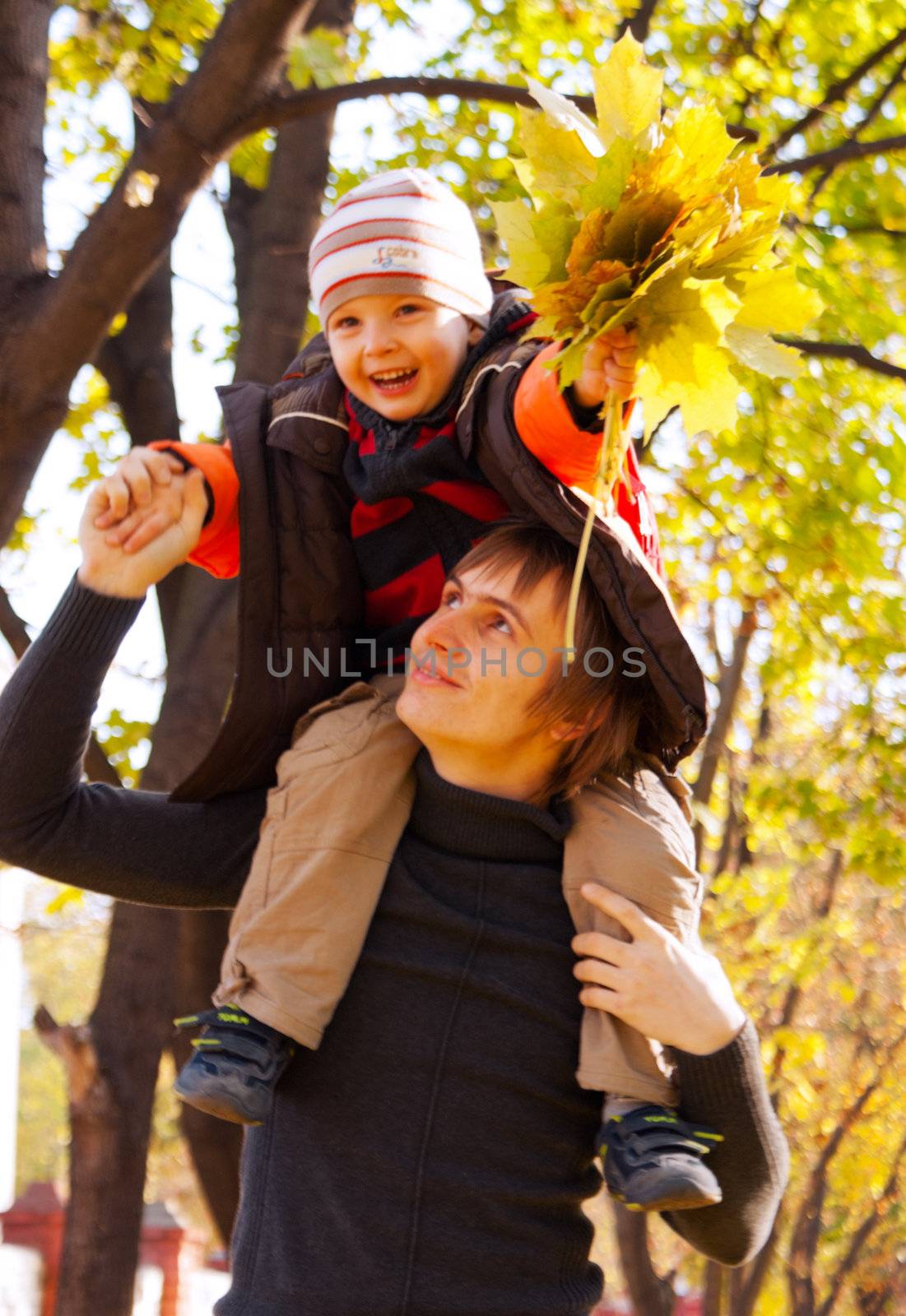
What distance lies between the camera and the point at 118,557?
235cm

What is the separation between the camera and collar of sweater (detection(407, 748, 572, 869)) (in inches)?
91.7

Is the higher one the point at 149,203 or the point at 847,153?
the point at 847,153

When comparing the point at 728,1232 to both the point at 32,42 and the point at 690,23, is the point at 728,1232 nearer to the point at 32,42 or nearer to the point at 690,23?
the point at 32,42

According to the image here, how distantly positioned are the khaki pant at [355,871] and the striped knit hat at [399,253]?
2.48 feet

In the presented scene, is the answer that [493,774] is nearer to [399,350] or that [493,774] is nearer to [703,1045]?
[703,1045]

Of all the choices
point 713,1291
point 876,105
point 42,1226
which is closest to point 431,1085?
point 876,105

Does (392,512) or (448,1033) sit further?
(392,512)

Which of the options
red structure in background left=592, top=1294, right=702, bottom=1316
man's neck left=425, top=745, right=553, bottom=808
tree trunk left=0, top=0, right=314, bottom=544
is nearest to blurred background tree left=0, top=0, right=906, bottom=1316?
tree trunk left=0, top=0, right=314, bottom=544

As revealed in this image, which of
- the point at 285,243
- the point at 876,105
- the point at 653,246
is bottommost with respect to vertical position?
the point at 653,246

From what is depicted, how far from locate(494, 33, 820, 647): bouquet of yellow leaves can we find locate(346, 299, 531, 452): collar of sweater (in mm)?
496

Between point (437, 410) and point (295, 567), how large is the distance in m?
0.36

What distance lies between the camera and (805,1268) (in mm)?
9000

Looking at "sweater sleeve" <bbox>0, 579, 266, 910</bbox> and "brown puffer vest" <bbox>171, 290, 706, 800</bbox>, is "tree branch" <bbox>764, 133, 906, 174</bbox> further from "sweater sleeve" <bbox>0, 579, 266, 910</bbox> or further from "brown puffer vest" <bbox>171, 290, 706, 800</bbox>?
"sweater sleeve" <bbox>0, 579, 266, 910</bbox>

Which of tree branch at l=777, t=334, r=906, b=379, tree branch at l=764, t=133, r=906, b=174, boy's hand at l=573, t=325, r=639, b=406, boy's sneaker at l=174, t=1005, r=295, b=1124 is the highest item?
tree branch at l=764, t=133, r=906, b=174
